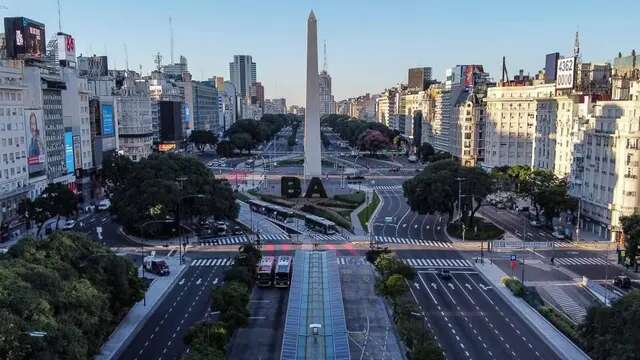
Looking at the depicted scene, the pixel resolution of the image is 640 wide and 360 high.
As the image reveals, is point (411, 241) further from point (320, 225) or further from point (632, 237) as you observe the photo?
point (632, 237)

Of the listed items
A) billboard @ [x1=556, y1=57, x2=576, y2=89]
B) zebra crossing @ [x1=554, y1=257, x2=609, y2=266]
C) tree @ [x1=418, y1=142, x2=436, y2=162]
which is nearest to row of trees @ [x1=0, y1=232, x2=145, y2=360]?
zebra crossing @ [x1=554, y1=257, x2=609, y2=266]

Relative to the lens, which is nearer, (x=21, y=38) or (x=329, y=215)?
(x=329, y=215)

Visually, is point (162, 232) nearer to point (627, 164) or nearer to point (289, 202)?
point (289, 202)

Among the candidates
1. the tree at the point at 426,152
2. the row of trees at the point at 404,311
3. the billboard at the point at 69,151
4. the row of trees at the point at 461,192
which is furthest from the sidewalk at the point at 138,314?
the tree at the point at 426,152

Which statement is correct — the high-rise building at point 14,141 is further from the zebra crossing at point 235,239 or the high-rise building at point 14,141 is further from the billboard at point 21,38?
the zebra crossing at point 235,239

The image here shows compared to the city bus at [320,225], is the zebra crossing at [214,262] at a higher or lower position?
lower

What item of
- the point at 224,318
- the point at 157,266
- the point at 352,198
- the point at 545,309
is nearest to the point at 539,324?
the point at 545,309
